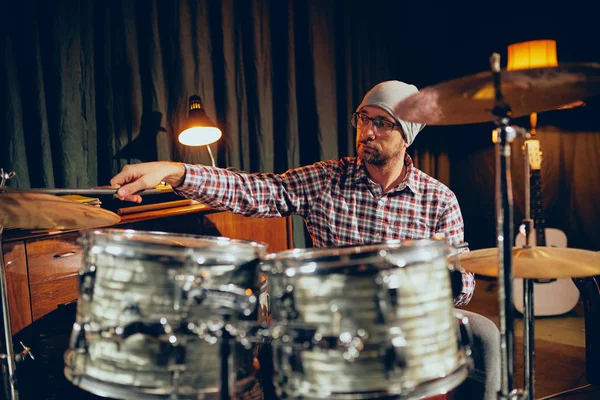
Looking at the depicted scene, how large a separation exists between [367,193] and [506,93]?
0.90 m

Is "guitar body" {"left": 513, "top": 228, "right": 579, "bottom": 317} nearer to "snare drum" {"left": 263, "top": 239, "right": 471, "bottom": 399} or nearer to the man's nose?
the man's nose

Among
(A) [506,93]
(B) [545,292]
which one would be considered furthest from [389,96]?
(B) [545,292]

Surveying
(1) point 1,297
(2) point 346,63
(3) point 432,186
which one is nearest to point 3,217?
(1) point 1,297

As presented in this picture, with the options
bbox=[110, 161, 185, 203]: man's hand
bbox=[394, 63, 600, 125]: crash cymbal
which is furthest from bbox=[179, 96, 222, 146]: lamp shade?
bbox=[394, 63, 600, 125]: crash cymbal

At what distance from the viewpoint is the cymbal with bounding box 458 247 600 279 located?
1425mm

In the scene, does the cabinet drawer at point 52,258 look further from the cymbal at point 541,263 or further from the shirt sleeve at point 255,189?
the cymbal at point 541,263

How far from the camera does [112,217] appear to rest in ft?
4.99

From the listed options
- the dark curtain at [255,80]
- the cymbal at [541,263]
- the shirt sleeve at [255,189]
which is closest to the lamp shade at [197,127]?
the dark curtain at [255,80]

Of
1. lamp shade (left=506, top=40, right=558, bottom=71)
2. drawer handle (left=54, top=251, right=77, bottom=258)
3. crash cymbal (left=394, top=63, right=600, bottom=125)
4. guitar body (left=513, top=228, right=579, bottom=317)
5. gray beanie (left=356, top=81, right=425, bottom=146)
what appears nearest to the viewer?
crash cymbal (left=394, top=63, right=600, bottom=125)

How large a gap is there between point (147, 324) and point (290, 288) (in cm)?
32

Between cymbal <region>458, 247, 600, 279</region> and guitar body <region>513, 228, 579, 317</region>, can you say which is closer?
cymbal <region>458, 247, 600, 279</region>

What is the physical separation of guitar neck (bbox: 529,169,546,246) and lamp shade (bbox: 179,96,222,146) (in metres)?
2.29

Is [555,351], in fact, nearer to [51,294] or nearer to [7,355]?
[51,294]

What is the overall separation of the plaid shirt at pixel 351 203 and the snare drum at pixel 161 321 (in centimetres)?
88
